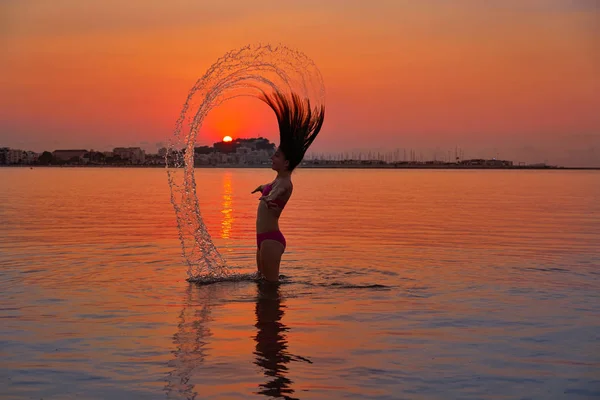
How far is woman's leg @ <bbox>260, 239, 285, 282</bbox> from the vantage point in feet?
45.2

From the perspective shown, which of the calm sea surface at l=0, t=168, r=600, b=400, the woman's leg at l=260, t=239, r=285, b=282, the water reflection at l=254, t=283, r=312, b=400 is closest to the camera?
the water reflection at l=254, t=283, r=312, b=400

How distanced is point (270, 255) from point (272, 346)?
4421mm

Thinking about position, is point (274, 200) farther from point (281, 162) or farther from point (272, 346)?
point (272, 346)

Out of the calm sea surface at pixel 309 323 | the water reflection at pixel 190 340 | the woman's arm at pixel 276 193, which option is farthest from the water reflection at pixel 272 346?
the woman's arm at pixel 276 193

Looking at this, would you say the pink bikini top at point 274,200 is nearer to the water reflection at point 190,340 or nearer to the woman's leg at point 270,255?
the woman's leg at point 270,255

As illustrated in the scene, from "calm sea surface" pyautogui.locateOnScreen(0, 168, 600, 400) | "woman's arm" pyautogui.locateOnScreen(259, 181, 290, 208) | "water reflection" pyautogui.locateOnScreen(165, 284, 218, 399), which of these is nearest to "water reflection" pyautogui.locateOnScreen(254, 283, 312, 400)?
"calm sea surface" pyautogui.locateOnScreen(0, 168, 600, 400)

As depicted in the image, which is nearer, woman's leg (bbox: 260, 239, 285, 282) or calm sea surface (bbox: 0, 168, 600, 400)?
calm sea surface (bbox: 0, 168, 600, 400)

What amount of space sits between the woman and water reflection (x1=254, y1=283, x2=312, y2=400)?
0.89m

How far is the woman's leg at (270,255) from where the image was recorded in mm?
13781

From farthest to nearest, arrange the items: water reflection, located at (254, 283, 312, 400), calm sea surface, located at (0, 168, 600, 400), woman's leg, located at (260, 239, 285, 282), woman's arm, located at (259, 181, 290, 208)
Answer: woman's leg, located at (260, 239, 285, 282) → woman's arm, located at (259, 181, 290, 208) → calm sea surface, located at (0, 168, 600, 400) → water reflection, located at (254, 283, 312, 400)

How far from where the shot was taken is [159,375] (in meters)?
8.11

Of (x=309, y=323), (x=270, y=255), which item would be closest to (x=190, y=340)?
(x=309, y=323)

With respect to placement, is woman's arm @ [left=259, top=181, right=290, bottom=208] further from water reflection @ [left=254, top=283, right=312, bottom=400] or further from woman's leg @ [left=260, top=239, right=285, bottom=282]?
water reflection @ [left=254, top=283, right=312, bottom=400]

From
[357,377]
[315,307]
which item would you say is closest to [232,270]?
[315,307]
